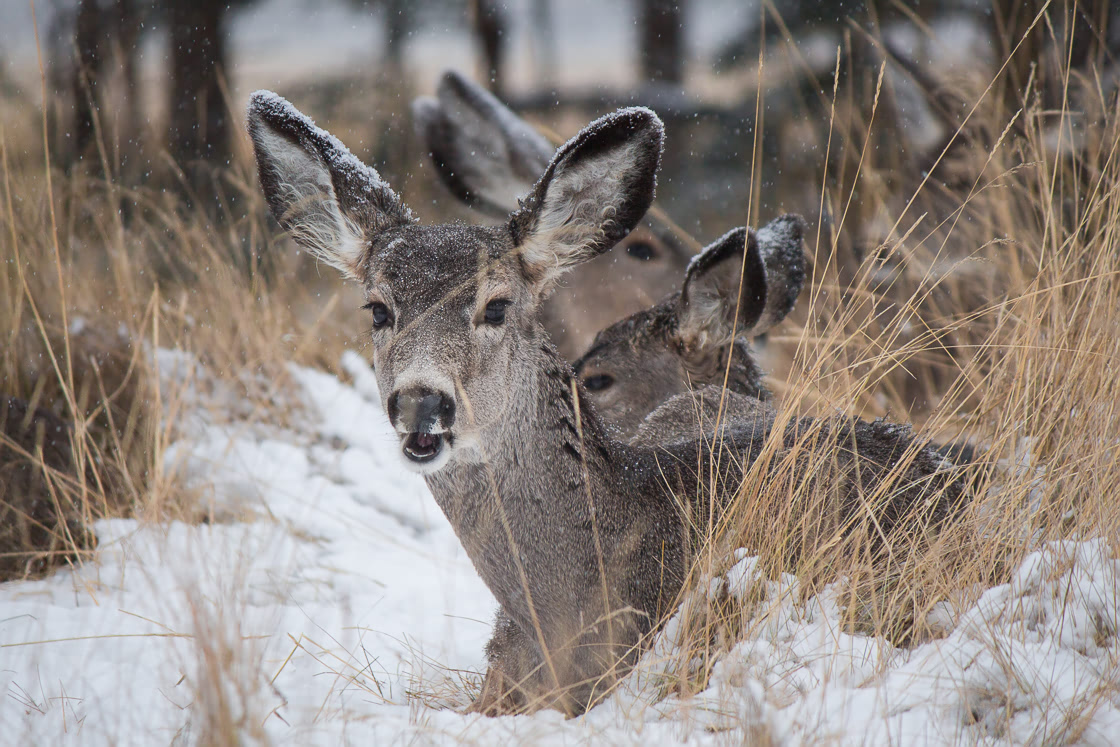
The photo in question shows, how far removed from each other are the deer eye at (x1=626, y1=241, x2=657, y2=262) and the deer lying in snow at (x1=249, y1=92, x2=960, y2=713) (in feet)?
10.9

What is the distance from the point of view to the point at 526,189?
724 cm

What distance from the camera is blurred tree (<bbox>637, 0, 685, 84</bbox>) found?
41.9 feet

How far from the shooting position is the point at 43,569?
181 inches

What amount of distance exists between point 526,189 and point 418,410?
4.45 meters

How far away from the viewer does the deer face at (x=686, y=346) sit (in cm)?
494

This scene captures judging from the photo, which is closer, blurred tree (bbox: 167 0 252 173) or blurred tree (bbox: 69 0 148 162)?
blurred tree (bbox: 69 0 148 162)

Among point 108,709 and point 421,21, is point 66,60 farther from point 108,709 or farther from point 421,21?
point 108,709

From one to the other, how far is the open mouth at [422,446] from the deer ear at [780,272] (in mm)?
Answer: 2342

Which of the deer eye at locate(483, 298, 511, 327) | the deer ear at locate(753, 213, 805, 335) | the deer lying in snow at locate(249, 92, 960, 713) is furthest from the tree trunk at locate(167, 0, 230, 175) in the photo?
the deer eye at locate(483, 298, 511, 327)

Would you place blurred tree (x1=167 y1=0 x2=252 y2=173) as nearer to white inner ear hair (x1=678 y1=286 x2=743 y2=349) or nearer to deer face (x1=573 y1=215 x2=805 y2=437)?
deer face (x1=573 y1=215 x2=805 y2=437)

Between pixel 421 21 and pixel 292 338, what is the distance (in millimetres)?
6562

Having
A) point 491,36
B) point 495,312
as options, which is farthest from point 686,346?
point 491,36

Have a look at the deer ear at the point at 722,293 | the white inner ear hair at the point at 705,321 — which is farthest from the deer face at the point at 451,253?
the white inner ear hair at the point at 705,321

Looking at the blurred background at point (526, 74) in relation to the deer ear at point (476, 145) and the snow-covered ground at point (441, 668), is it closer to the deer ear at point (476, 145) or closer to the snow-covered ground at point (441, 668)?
the deer ear at point (476, 145)
